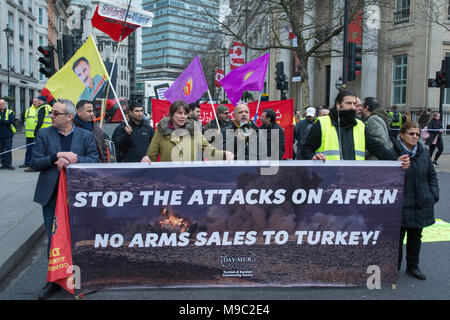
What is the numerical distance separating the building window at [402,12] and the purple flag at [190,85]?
25.7 m

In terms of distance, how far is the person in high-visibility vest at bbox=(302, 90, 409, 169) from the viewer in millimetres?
4410

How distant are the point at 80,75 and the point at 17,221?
7.32ft

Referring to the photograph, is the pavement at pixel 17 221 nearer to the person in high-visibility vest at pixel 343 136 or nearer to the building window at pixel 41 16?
the person in high-visibility vest at pixel 343 136

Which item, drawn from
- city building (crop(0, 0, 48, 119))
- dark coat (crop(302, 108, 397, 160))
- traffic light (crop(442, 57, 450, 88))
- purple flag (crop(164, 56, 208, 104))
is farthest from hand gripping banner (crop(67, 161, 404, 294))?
city building (crop(0, 0, 48, 119))

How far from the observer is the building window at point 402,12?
28156mm

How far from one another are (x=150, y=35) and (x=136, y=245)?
163127 millimetres

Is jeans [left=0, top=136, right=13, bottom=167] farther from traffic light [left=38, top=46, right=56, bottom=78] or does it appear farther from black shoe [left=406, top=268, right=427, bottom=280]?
black shoe [left=406, top=268, right=427, bottom=280]

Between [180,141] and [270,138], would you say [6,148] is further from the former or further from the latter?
[180,141]

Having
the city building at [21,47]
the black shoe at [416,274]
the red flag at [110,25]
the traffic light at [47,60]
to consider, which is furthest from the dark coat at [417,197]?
the city building at [21,47]

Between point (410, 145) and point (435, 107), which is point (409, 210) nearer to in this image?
point (410, 145)

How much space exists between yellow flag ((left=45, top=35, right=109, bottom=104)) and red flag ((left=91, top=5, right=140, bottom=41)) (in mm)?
1725
